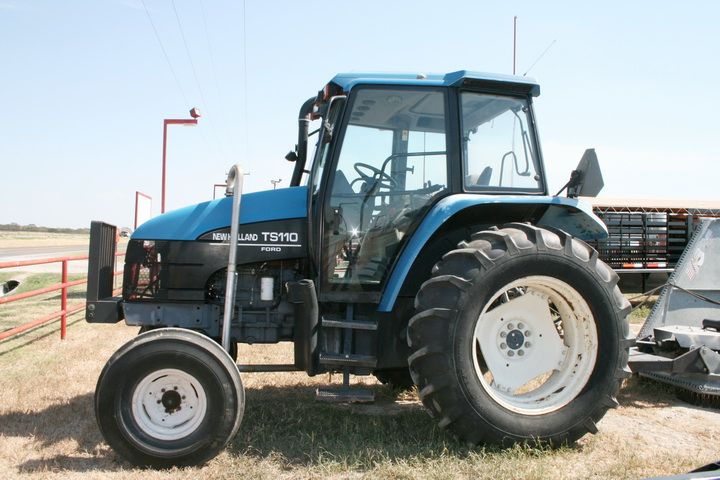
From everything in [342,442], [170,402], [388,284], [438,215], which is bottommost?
[342,442]

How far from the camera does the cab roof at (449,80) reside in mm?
3750

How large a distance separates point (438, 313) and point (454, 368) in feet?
1.06

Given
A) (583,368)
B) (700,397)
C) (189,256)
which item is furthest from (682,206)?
(189,256)

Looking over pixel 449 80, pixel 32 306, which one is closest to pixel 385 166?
pixel 449 80

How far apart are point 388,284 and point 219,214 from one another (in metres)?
1.24

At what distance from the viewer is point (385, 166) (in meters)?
3.84

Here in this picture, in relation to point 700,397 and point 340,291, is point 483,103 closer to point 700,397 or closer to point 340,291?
point 340,291

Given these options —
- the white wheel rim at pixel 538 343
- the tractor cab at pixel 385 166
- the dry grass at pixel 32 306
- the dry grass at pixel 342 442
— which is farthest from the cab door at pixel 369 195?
the dry grass at pixel 32 306

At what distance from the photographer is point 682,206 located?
12773 millimetres

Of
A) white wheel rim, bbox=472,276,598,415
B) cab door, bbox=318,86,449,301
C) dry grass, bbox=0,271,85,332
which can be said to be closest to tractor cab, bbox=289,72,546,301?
cab door, bbox=318,86,449,301

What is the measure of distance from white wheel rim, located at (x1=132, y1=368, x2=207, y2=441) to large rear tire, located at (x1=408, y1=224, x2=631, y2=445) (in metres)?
1.27

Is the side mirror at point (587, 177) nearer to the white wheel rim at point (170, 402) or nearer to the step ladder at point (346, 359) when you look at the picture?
the step ladder at point (346, 359)

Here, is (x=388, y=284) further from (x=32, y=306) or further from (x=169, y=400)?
(x=32, y=306)

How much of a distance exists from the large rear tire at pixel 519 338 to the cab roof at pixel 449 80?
0.94 meters
